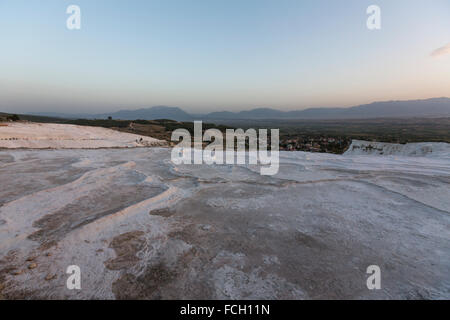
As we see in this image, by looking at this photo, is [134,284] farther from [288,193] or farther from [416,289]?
[288,193]

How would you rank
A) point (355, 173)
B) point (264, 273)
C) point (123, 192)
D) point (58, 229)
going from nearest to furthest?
point (264, 273) → point (58, 229) → point (123, 192) → point (355, 173)

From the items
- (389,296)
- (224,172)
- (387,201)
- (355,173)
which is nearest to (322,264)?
(389,296)

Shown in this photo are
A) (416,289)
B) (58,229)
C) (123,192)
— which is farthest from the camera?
(123,192)

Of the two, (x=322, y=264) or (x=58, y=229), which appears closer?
(x=322, y=264)

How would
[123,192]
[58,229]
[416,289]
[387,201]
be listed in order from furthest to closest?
[123,192] < [387,201] < [58,229] < [416,289]

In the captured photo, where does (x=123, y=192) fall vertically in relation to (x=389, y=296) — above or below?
above

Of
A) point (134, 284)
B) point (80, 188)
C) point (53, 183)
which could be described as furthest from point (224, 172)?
point (134, 284)
